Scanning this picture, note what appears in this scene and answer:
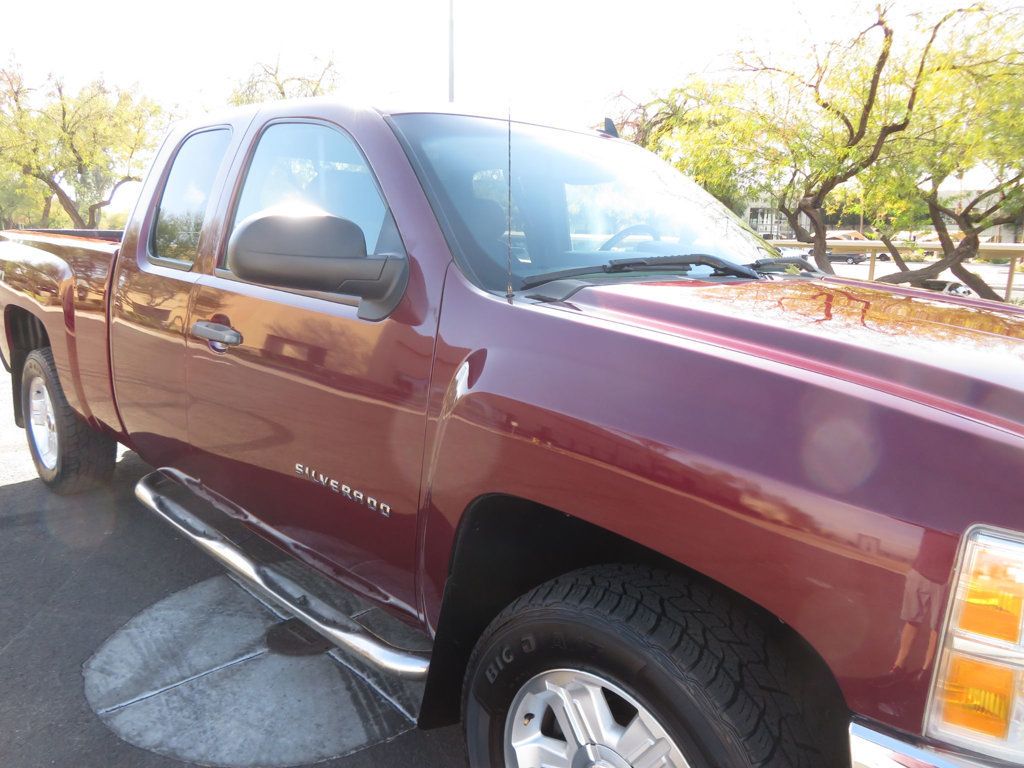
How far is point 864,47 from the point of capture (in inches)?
308

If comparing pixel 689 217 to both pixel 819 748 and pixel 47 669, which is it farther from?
pixel 47 669

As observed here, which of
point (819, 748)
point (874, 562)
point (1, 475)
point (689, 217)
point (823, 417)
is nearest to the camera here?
point (874, 562)

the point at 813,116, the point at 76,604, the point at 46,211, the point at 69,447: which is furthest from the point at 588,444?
the point at 46,211

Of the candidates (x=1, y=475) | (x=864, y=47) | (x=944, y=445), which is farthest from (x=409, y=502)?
(x=864, y=47)

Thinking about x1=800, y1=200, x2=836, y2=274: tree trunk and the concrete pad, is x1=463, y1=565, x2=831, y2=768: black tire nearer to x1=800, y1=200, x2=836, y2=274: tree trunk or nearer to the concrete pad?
the concrete pad

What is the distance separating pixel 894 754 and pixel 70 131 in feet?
92.4

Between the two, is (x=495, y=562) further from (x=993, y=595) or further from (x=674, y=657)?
(x=993, y=595)

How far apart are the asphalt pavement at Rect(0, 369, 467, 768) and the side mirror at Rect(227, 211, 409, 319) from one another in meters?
1.41

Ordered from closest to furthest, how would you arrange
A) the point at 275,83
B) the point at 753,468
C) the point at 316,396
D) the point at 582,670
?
the point at 753,468 → the point at 582,670 → the point at 316,396 → the point at 275,83

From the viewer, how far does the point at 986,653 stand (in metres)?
1.11

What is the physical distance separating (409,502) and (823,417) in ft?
3.42

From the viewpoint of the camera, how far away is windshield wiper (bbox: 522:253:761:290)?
2041 mm

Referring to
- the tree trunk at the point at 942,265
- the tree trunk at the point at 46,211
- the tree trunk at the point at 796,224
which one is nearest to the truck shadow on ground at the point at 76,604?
the tree trunk at the point at 942,265

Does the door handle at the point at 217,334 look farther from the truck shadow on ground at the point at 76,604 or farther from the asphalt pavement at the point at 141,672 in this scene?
the truck shadow on ground at the point at 76,604
